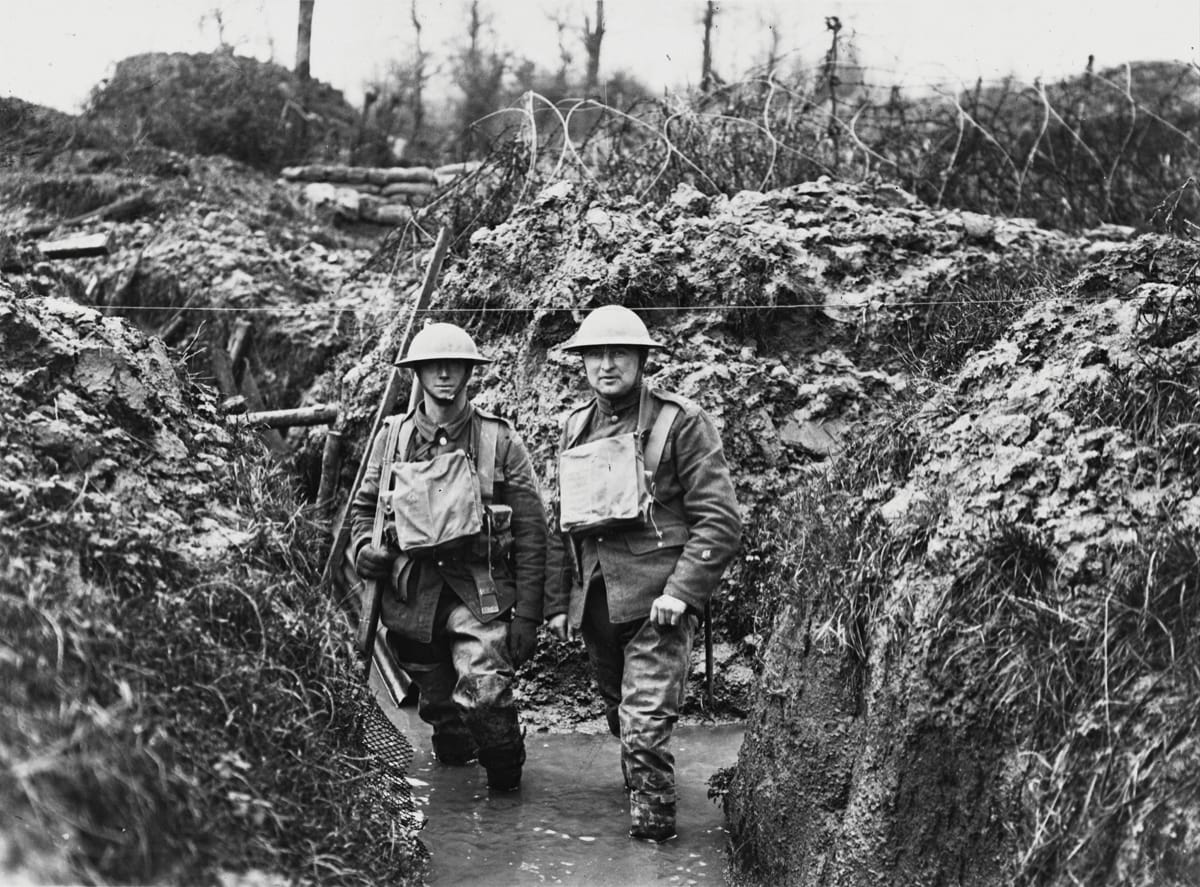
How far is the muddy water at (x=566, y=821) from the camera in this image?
4875mm

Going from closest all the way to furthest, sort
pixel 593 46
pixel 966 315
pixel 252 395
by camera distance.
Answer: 1. pixel 966 315
2. pixel 252 395
3. pixel 593 46

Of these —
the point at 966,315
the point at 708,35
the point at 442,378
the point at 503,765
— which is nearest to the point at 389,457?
the point at 442,378

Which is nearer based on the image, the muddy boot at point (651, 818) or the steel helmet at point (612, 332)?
the muddy boot at point (651, 818)

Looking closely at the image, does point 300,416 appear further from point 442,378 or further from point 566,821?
point 566,821

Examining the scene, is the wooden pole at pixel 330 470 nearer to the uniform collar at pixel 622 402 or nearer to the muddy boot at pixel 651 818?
the uniform collar at pixel 622 402

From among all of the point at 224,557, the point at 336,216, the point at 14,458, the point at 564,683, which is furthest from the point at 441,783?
the point at 336,216

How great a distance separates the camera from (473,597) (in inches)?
222

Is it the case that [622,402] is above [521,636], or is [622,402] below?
above

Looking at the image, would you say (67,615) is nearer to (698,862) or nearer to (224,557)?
(224,557)

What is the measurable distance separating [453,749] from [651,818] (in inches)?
54.9

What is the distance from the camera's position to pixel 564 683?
7031 millimetres

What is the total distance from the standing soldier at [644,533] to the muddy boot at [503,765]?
1.97ft

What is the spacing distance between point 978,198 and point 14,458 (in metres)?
9.02

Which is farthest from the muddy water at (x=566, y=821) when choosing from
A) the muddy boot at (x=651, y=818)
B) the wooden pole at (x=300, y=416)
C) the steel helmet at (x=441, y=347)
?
the wooden pole at (x=300, y=416)
